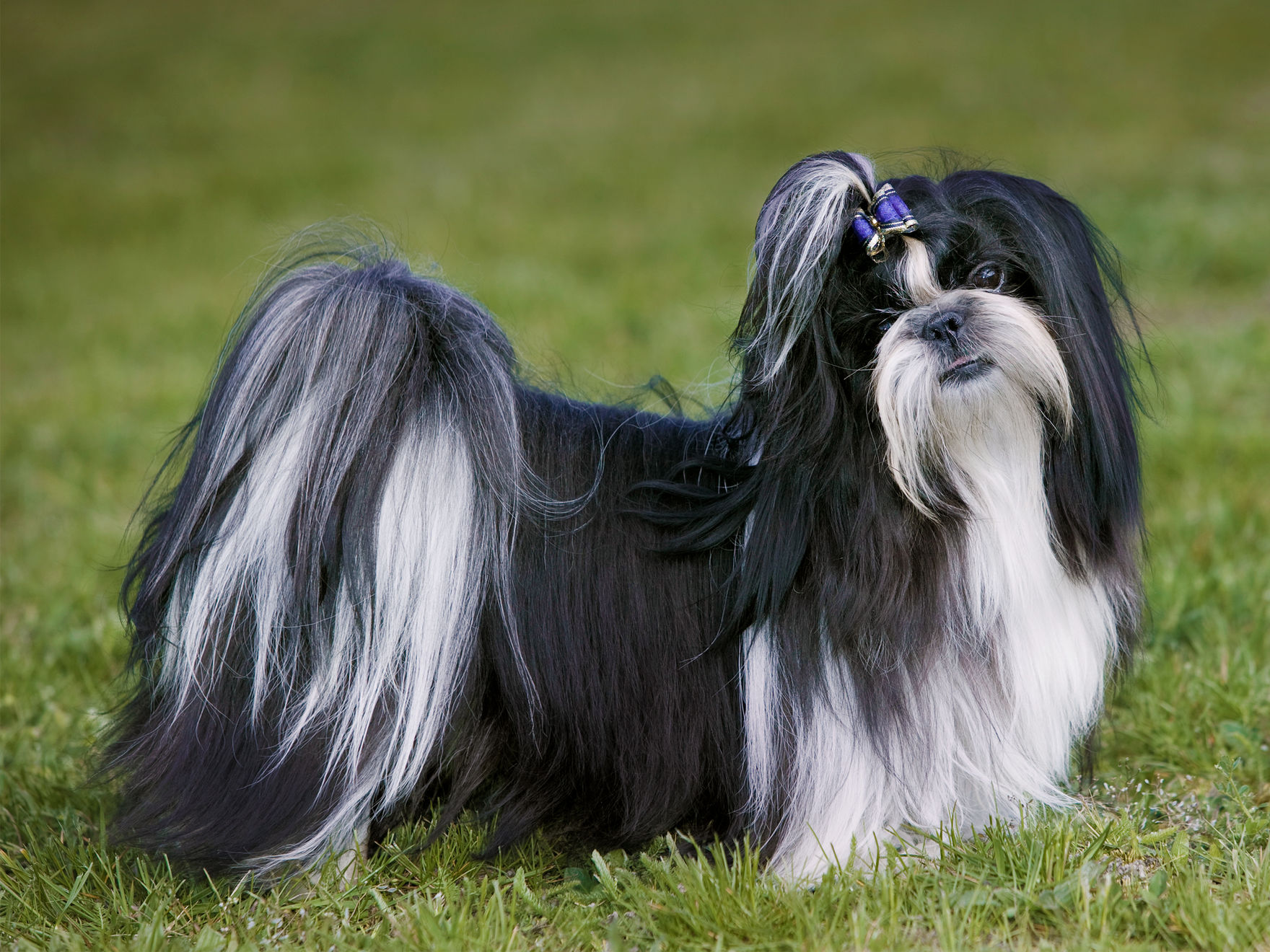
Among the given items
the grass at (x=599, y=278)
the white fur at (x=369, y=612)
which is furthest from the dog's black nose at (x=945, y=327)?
the white fur at (x=369, y=612)

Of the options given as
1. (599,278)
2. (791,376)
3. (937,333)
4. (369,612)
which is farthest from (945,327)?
(599,278)

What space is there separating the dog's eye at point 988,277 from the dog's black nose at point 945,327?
0.12 metres

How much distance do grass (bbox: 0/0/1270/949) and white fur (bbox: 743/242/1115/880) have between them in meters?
0.12

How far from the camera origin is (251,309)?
256cm

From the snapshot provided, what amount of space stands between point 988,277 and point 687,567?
0.80 meters

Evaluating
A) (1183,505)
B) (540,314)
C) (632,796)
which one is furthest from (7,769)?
(540,314)

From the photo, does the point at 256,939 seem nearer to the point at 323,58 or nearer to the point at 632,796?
the point at 632,796

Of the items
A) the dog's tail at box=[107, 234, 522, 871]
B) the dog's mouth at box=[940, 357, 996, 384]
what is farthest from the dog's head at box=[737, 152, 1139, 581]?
the dog's tail at box=[107, 234, 522, 871]

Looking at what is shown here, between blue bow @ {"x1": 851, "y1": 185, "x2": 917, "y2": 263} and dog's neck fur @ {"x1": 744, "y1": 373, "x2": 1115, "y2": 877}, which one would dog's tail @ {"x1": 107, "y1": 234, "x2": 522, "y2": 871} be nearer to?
dog's neck fur @ {"x1": 744, "y1": 373, "x2": 1115, "y2": 877}

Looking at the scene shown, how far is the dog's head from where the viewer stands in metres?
2.14

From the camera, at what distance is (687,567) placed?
2432 mm

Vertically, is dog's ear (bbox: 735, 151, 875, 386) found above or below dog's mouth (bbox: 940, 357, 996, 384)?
above

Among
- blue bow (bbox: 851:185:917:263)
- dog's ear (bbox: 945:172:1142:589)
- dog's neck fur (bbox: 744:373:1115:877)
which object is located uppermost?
blue bow (bbox: 851:185:917:263)

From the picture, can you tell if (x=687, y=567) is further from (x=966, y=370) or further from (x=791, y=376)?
(x=966, y=370)
